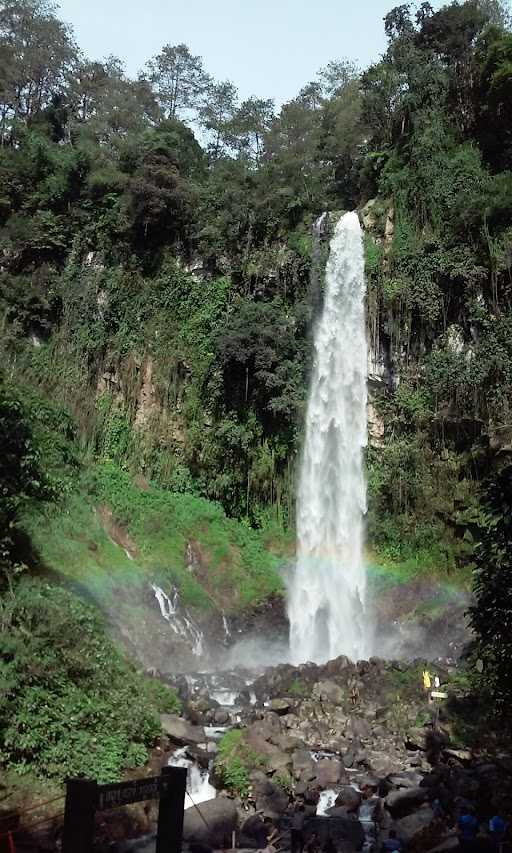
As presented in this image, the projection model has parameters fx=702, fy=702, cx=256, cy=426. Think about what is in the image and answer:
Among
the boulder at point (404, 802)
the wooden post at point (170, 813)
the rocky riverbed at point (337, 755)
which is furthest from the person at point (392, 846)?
the wooden post at point (170, 813)

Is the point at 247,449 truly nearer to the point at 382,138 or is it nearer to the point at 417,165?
the point at 417,165

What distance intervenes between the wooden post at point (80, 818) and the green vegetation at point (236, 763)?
6.22 metres

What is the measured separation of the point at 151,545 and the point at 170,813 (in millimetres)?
14845

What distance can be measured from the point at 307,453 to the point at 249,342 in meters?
3.85

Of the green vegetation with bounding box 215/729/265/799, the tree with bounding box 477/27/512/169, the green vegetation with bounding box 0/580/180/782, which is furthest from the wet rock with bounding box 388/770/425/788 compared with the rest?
the tree with bounding box 477/27/512/169

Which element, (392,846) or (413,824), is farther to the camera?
(413,824)

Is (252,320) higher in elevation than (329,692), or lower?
higher

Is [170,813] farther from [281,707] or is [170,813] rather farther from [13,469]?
[281,707]

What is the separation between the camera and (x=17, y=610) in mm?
10031

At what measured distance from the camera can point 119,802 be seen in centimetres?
392

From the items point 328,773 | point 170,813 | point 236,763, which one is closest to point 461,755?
point 328,773

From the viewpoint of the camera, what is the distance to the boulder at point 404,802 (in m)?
8.76

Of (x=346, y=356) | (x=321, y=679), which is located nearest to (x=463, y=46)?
(x=346, y=356)

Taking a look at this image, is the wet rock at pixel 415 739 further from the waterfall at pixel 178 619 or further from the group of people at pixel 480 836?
the waterfall at pixel 178 619
